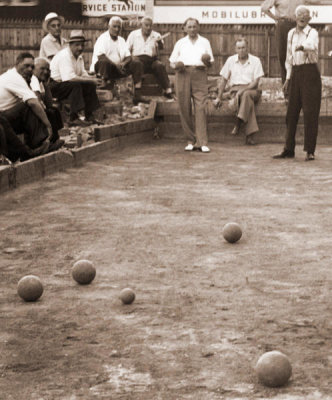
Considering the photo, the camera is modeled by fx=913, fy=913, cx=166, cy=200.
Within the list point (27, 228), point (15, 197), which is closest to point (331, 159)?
point (15, 197)

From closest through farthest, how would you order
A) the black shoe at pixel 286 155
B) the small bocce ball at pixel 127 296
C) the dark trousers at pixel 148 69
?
the small bocce ball at pixel 127 296, the black shoe at pixel 286 155, the dark trousers at pixel 148 69

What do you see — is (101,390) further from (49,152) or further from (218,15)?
(218,15)

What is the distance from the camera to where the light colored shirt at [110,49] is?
609 inches

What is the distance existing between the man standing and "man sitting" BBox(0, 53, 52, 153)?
3234 mm

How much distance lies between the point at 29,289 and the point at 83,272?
46 centimetres

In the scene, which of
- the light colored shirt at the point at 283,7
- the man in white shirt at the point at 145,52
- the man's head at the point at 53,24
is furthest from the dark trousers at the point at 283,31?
the man's head at the point at 53,24

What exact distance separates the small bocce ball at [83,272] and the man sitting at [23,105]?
4.76 meters

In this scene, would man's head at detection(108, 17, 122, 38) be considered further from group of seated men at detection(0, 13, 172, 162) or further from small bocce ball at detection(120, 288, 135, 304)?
small bocce ball at detection(120, 288, 135, 304)

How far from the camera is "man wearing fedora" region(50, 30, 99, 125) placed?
13555 millimetres

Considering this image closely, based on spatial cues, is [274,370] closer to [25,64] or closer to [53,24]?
[25,64]

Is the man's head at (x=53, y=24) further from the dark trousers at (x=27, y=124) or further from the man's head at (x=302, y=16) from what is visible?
the dark trousers at (x=27, y=124)

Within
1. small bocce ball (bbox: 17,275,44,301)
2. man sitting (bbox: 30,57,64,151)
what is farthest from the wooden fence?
small bocce ball (bbox: 17,275,44,301)

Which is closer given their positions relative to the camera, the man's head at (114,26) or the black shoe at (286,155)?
the black shoe at (286,155)

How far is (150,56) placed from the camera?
16.5 m
